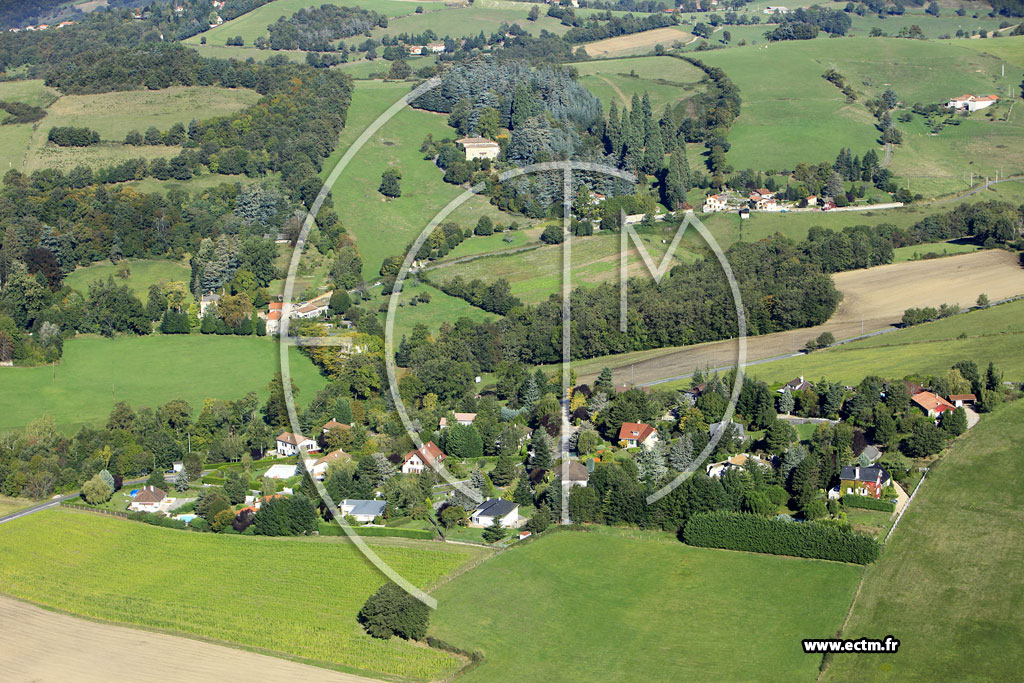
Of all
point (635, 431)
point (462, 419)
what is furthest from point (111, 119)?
point (635, 431)

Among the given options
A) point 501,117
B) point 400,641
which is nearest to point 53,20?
point 501,117

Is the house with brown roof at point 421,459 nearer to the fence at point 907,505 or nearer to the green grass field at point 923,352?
the green grass field at point 923,352

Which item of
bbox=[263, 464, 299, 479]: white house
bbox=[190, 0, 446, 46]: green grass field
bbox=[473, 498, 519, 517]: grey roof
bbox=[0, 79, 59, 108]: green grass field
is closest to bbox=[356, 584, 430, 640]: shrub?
bbox=[473, 498, 519, 517]: grey roof

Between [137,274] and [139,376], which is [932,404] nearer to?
[139,376]

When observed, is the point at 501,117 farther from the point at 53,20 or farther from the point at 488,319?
the point at 53,20

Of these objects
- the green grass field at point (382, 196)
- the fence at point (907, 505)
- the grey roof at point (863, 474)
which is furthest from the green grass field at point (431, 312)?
the fence at point (907, 505)

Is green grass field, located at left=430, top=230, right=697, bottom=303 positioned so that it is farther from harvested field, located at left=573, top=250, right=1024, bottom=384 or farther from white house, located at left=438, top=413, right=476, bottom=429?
white house, located at left=438, top=413, right=476, bottom=429

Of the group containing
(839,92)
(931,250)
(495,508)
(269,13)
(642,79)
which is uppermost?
(269,13)
